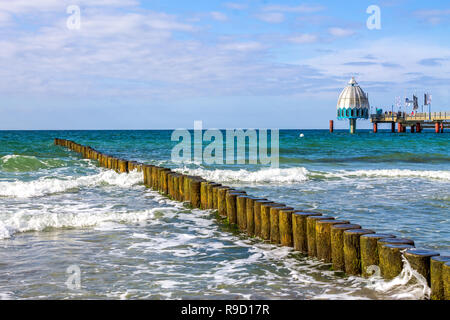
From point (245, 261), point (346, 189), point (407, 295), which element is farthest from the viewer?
point (346, 189)

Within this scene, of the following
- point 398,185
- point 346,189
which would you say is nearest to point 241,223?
point 346,189

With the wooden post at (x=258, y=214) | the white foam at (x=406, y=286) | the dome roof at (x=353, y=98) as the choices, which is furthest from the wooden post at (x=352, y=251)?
the dome roof at (x=353, y=98)

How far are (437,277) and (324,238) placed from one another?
5.81ft

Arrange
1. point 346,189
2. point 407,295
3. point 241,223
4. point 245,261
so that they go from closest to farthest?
point 407,295, point 245,261, point 241,223, point 346,189

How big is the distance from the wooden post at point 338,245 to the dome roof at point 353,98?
72.7 metres

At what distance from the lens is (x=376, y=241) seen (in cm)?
563

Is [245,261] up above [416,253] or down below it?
below

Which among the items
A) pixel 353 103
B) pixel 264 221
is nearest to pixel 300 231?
pixel 264 221

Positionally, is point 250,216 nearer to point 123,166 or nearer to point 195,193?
point 195,193

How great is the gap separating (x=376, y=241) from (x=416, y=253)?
0.60 meters

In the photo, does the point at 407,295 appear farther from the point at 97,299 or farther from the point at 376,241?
the point at 97,299

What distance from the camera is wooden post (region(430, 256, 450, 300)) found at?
479cm

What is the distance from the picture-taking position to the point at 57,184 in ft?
47.6
